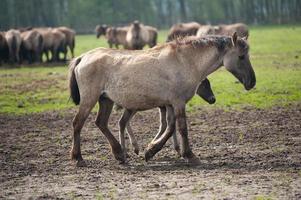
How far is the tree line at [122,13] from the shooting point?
80.1 meters

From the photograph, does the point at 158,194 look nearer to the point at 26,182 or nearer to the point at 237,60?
the point at 26,182

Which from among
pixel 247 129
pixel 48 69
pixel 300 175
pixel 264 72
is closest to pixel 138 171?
pixel 300 175

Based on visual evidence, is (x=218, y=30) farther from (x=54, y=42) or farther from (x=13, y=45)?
(x=13, y=45)

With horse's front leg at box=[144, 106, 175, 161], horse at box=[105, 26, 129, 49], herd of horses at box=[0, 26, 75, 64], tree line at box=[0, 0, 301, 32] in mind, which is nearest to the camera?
horse's front leg at box=[144, 106, 175, 161]

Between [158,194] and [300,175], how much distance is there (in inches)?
76.9

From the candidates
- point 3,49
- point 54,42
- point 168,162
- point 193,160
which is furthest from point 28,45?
point 193,160

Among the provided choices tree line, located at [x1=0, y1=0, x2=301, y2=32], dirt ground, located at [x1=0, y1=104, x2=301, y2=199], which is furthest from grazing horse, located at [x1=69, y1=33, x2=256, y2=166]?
tree line, located at [x1=0, y1=0, x2=301, y2=32]

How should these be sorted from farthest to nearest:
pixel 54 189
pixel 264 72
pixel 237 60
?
pixel 264 72, pixel 237 60, pixel 54 189

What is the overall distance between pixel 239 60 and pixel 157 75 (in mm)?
1334

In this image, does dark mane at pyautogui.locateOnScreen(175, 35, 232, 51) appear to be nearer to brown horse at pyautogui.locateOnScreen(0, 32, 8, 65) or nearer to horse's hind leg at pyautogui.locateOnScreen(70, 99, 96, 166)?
horse's hind leg at pyautogui.locateOnScreen(70, 99, 96, 166)

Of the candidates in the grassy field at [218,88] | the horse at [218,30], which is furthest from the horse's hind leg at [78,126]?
the horse at [218,30]

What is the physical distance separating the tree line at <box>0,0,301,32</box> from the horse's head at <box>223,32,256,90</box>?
221 ft

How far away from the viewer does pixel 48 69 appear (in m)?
28.7

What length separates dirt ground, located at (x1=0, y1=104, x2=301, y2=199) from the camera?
8.34 meters
